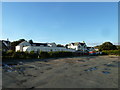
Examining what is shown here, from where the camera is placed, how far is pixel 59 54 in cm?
2531

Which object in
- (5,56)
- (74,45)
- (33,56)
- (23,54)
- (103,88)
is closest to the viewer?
(103,88)

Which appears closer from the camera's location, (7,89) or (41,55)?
(7,89)

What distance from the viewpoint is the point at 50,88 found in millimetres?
4125

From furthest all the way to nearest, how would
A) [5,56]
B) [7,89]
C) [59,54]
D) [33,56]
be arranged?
[59,54]
[33,56]
[5,56]
[7,89]

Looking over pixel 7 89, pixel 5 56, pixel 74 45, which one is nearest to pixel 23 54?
pixel 5 56

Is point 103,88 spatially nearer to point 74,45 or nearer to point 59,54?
point 59,54

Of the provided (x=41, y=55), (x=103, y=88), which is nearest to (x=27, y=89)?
(x=103, y=88)

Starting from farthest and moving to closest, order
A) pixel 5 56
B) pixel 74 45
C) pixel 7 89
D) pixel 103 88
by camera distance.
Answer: pixel 74 45 < pixel 5 56 < pixel 103 88 < pixel 7 89

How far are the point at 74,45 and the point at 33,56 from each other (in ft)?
134

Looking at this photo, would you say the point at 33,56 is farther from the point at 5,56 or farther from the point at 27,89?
the point at 27,89

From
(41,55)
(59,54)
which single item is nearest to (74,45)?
(59,54)

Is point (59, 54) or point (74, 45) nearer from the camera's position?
point (59, 54)

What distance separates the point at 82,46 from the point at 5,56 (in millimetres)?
48287

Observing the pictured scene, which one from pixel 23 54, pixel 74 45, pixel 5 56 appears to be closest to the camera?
pixel 5 56
